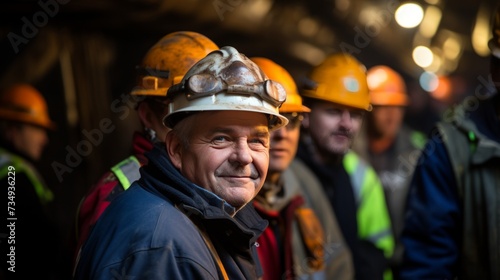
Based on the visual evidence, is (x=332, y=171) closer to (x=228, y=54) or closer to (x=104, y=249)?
(x=228, y=54)

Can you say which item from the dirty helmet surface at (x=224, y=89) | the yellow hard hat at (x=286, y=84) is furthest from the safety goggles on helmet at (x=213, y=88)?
the yellow hard hat at (x=286, y=84)

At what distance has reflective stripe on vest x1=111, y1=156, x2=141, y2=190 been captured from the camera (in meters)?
3.69

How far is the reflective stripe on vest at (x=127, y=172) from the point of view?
12.1 ft

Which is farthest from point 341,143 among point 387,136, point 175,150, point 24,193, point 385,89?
point 175,150

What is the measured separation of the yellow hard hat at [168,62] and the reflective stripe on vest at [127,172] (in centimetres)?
40

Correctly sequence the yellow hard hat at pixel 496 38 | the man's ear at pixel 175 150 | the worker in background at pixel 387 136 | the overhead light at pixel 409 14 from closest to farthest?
1. the man's ear at pixel 175 150
2. the yellow hard hat at pixel 496 38
3. the worker in background at pixel 387 136
4. the overhead light at pixel 409 14

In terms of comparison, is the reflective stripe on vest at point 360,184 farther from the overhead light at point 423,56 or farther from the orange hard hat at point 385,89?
the overhead light at point 423,56

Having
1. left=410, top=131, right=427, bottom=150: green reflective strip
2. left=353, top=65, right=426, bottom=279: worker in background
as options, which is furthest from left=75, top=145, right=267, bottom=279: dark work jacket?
left=410, top=131, right=427, bottom=150: green reflective strip

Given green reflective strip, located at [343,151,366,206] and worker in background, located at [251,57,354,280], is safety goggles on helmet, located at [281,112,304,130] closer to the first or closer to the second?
worker in background, located at [251,57,354,280]

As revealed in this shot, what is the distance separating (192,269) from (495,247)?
7.07 ft

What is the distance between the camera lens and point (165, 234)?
2602 mm

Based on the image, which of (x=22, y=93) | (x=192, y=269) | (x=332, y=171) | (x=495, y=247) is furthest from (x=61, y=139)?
(x=192, y=269)

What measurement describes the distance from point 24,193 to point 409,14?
6.10 metres

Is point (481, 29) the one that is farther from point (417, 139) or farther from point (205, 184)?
point (205, 184)
